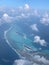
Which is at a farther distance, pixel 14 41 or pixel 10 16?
pixel 10 16

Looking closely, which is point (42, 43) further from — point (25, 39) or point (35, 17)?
point (35, 17)

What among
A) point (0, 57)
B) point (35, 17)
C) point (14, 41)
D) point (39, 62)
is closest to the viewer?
point (39, 62)

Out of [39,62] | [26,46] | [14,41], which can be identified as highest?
[14,41]

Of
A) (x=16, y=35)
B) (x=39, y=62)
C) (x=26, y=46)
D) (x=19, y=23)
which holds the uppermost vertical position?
(x=19, y=23)

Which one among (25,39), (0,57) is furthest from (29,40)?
(0,57)

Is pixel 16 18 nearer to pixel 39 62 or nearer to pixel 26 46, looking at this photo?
pixel 26 46

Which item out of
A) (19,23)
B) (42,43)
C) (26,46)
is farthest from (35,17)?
(26,46)

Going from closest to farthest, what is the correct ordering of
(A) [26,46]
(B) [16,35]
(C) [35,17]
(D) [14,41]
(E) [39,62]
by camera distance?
(E) [39,62], (A) [26,46], (D) [14,41], (B) [16,35], (C) [35,17]

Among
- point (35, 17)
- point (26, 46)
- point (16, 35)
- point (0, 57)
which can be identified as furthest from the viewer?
point (35, 17)

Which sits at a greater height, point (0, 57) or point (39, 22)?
point (39, 22)
